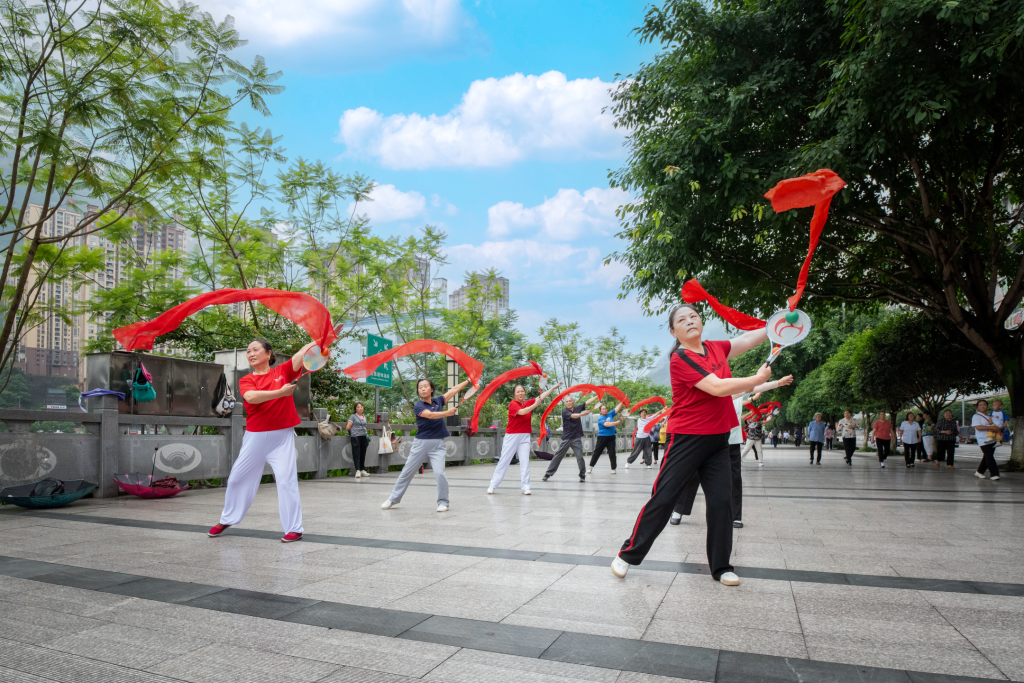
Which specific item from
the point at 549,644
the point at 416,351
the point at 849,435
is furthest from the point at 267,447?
the point at 849,435

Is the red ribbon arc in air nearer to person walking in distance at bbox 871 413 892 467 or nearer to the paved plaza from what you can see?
the paved plaza

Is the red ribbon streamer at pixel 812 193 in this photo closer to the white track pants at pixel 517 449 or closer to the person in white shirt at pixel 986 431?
the white track pants at pixel 517 449

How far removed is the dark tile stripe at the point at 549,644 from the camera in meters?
2.95

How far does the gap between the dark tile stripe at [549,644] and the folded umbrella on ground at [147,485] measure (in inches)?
223

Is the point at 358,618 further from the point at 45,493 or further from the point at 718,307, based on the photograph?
the point at 45,493

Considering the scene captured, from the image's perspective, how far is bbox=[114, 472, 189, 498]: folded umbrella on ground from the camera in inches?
379

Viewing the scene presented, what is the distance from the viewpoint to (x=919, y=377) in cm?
2556

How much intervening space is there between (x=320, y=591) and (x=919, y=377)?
26874 mm

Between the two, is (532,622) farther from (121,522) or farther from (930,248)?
(930,248)

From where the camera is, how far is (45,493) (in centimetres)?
857

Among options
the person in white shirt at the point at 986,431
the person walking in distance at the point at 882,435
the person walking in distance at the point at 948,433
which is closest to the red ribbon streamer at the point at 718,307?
the person in white shirt at the point at 986,431

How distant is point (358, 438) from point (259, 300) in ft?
30.8

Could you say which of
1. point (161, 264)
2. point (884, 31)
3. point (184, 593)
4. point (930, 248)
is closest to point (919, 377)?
point (930, 248)

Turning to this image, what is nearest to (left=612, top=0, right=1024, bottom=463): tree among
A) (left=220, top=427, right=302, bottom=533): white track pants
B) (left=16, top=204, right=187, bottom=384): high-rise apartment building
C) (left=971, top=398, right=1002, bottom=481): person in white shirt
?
(left=971, top=398, right=1002, bottom=481): person in white shirt
